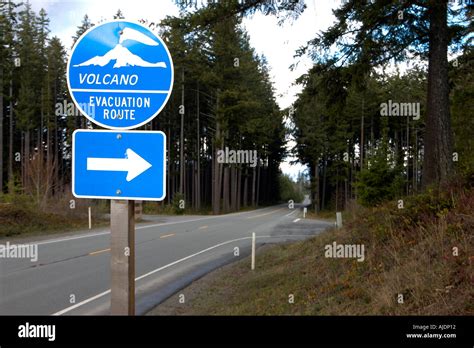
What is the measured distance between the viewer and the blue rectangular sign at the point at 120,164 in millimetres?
3139

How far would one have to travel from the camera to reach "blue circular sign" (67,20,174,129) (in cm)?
313

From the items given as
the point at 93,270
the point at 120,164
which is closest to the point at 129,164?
the point at 120,164

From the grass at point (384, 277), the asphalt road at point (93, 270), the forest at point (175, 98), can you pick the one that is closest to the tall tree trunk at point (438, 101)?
the grass at point (384, 277)

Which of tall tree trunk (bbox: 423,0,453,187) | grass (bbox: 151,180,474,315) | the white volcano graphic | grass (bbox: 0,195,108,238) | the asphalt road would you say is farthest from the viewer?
grass (bbox: 0,195,108,238)

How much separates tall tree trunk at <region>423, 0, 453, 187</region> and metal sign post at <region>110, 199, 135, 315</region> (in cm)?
913

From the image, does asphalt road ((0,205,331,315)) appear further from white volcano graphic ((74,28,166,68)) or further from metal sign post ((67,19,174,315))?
white volcano graphic ((74,28,166,68))

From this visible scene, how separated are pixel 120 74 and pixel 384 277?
15.2ft

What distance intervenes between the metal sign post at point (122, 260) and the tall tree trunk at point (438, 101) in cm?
913

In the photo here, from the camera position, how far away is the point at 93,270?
36.8 feet

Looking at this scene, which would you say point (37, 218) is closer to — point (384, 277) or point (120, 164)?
point (384, 277)

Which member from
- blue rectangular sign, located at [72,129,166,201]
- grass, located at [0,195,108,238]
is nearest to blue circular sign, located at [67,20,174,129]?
blue rectangular sign, located at [72,129,166,201]

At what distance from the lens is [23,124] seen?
46.2 m

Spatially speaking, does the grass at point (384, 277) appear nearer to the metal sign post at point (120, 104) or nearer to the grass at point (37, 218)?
the metal sign post at point (120, 104)

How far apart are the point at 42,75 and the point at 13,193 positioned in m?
27.8
